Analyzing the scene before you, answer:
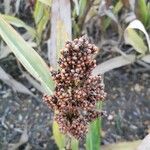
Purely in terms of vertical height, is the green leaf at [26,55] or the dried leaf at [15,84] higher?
the green leaf at [26,55]

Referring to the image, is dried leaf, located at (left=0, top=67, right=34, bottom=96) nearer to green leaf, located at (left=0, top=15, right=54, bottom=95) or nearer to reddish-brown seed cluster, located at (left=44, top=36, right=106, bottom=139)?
green leaf, located at (left=0, top=15, right=54, bottom=95)

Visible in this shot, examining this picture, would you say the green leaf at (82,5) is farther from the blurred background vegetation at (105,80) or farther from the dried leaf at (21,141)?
the dried leaf at (21,141)

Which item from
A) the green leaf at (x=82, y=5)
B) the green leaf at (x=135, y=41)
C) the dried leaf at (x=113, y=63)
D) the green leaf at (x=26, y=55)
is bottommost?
the dried leaf at (x=113, y=63)

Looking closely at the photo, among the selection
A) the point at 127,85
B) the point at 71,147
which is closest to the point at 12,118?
the point at 127,85

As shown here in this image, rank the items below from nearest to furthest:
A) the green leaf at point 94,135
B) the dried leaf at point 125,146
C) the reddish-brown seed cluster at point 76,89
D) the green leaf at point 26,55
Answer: the reddish-brown seed cluster at point 76,89, the green leaf at point 26,55, the green leaf at point 94,135, the dried leaf at point 125,146

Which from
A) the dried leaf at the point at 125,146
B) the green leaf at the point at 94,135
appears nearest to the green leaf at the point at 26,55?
the green leaf at the point at 94,135

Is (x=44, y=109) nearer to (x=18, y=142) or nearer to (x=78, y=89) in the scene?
(x=18, y=142)

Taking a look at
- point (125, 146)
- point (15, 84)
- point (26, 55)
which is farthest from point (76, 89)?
point (15, 84)

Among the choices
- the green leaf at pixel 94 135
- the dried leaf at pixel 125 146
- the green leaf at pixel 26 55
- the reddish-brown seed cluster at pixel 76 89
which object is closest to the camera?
the reddish-brown seed cluster at pixel 76 89
